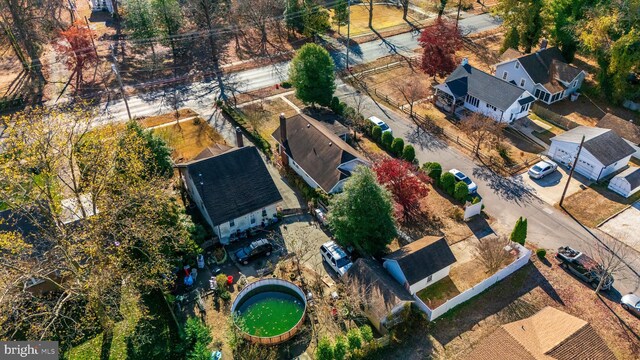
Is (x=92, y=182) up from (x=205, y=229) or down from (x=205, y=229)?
up

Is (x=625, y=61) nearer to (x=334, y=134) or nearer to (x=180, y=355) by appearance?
(x=334, y=134)

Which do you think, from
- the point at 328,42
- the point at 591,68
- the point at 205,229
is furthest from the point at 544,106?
the point at 205,229

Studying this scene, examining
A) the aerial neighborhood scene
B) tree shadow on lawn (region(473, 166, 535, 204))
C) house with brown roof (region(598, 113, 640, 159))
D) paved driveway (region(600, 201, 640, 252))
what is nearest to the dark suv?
the aerial neighborhood scene

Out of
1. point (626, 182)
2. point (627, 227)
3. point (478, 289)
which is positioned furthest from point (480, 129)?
point (478, 289)

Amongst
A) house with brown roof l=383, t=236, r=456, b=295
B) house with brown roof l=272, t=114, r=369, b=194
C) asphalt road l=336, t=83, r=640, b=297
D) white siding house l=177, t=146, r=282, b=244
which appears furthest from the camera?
house with brown roof l=272, t=114, r=369, b=194

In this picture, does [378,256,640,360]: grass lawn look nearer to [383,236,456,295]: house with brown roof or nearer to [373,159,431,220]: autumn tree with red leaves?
[383,236,456,295]: house with brown roof

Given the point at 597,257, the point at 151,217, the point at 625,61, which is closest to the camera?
the point at 151,217

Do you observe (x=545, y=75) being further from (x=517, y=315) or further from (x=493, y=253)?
(x=517, y=315)
